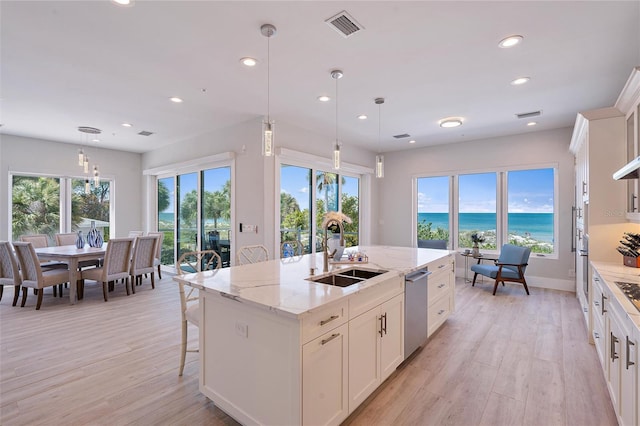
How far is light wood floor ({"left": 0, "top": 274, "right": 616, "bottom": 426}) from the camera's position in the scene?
2.00m

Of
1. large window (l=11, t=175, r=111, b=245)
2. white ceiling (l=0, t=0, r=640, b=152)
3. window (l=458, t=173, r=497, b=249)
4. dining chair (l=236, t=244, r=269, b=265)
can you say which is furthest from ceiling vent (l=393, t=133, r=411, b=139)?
large window (l=11, t=175, r=111, b=245)

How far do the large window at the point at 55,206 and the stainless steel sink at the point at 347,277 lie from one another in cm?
556

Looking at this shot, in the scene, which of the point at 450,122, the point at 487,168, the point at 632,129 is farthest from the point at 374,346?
the point at 487,168

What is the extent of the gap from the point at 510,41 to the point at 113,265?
580 cm

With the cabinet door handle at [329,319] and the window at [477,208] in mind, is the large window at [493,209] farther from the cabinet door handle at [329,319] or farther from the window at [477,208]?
the cabinet door handle at [329,319]

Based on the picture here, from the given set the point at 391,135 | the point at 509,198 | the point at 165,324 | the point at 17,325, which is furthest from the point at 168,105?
the point at 509,198

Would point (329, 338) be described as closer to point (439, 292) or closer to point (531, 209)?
point (439, 292)

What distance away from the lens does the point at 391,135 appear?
5672 millimetres

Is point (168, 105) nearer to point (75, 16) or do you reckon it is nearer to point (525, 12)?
point (75, 16)

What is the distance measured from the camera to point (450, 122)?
15.7 feet

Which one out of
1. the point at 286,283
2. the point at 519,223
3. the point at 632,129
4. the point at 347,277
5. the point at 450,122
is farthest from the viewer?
the point at 519,223

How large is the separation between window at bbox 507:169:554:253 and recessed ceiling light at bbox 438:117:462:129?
185 centimetres

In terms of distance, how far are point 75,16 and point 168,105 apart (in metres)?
1.94

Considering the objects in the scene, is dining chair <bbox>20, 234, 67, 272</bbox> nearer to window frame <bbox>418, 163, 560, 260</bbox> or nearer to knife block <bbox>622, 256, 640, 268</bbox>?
window frame <bbox>418, 163, 560, 260</bbox>
